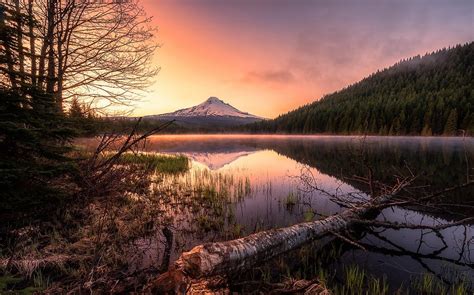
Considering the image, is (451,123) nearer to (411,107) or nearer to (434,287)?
(411,107)

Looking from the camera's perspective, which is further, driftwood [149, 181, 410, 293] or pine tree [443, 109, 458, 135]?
pine tree [443, 109, 458, 135]

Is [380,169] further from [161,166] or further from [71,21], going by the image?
[71,21]

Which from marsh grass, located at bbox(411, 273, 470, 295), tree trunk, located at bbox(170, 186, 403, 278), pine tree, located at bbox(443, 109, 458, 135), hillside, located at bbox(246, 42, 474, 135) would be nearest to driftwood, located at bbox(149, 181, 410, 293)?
tree trunk, located at bbox(170, 186, 403, 278)

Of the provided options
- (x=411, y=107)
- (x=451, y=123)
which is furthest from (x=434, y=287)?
(x=411, y=107)

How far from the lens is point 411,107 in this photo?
82.2 metres

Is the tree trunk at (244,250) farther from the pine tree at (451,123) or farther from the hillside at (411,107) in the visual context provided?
the pine tree at (451,123)

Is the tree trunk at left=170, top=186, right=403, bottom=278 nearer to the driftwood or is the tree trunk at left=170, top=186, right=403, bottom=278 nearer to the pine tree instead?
the driftwood

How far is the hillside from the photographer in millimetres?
Answer: 73188

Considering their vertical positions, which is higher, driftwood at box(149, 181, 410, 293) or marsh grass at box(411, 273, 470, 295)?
driftwood at box(149, 181, 410, 293)

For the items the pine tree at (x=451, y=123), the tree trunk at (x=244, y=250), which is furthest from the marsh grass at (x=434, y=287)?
the pine tree at (x=451, y=123)

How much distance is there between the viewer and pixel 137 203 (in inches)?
312

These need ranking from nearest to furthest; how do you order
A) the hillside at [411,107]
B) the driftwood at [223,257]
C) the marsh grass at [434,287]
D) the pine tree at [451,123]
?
1. the driftwood at [223,257]
2. the marsh grass at [434,287]
3. the pine tree at [451,123]
4. the hillside at [411,107]

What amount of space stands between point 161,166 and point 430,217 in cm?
1394

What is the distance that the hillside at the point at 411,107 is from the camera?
73188 millimetres
